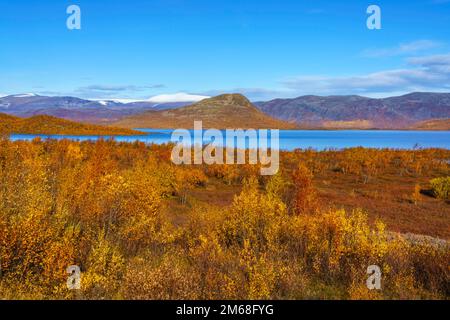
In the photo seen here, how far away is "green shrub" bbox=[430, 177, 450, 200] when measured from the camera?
27892 millimetres

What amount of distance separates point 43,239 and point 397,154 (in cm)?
5545

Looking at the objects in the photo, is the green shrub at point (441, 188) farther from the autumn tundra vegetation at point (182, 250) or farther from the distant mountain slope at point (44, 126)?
the distant mountain slope at point (44, 126)

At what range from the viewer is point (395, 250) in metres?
10.6

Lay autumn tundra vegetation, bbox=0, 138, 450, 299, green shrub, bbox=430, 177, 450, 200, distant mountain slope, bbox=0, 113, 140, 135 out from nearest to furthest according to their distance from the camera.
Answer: autumn tundra vegetation, bbox=0, 138, 450, 299, green shrub, bbox=430, 177, 450, 200, distant mountain slope, bbox=0, 113, 140, 135

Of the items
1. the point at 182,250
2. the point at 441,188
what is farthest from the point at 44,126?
the point at 182,250

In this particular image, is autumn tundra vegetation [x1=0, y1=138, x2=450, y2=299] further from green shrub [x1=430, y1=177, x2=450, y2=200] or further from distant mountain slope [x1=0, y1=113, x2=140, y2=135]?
distant mountain slope [x1=0, y1=113, x2=140, y2=135]

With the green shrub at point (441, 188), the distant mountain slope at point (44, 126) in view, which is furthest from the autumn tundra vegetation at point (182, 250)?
the distant mountain slope at point (44, 126)

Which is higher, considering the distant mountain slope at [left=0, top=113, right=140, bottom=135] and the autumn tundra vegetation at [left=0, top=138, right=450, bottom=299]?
the distant mountain slope at [left=0, top=113, right=140, bottom=135]

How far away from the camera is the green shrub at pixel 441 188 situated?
27.9 meters

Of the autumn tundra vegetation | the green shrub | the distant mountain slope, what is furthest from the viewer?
the distant mountain slope

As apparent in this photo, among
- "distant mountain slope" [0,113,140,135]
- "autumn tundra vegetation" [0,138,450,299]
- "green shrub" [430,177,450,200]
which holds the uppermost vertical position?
"distant mountain slope" [0,113,140,135]

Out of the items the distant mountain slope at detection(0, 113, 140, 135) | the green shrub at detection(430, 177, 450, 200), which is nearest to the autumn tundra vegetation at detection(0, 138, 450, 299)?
the green shrub at detection(430, 177, 450, 200)

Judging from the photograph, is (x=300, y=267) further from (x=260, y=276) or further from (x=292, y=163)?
(x=292, y=163)
